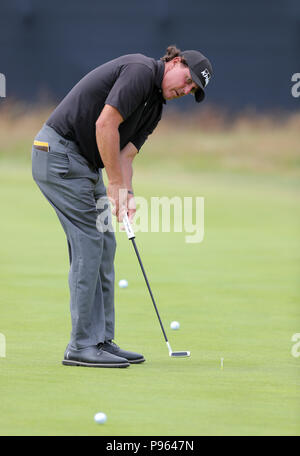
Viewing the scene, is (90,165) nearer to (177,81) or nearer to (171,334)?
(177,81)

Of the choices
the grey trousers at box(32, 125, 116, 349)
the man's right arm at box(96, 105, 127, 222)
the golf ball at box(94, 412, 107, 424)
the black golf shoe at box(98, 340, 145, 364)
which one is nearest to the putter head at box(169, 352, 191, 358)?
the black golf shoe at box(98, 340, 145, 364)

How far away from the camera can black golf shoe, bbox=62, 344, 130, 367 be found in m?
4.29

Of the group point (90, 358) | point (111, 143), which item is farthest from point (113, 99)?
point (90, 358)

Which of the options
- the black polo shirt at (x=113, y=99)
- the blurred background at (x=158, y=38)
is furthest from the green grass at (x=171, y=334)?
the blurred background at (x=158, y=38)

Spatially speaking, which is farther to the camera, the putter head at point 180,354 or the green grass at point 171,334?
the putter head at point 180,354

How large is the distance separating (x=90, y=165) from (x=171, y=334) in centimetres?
120

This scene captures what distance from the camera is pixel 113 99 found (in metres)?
4.11

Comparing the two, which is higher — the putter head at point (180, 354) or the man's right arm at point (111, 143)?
the man's right arm at point (111, 143)

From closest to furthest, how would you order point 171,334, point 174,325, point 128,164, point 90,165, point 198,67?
point 198,67, point 90,165, point 128,164, point 171,334, point 174,325

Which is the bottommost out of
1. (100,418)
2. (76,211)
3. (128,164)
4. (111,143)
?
(100,418)

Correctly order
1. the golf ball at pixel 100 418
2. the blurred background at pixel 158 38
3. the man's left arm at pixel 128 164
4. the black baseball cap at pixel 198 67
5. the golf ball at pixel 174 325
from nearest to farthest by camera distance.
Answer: the golf ball at pixel 100 418 → the black baseball cap at pixel 198 67 → the man's left arm at pixel 128 164 → the golf ball at pixel 174 325 → the blurred background at pixel 158 38

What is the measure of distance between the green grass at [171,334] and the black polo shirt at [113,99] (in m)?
1.08

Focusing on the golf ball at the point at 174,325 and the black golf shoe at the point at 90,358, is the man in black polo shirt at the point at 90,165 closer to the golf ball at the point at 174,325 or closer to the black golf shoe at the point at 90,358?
the black golf shoe at the point at 90,358

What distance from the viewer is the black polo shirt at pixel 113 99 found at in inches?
163
